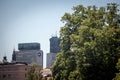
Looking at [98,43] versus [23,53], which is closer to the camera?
[98,43]

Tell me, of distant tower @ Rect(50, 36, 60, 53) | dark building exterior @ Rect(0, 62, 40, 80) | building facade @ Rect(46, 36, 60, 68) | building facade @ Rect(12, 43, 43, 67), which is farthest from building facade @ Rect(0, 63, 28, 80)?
building facade @ Rect(12, 43, 43, 67)

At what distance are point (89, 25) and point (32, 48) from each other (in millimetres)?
159760

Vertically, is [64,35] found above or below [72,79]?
above

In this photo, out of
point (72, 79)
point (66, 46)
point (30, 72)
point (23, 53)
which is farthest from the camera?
point (23, 53)

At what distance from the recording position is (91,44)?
29.4 metres

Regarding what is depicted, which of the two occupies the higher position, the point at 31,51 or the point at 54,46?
the point at 54,46

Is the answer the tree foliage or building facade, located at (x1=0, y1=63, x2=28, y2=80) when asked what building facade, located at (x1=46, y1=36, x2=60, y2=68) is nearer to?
building facade, located at (x1=0, y1=63, x2=28, y2=80)

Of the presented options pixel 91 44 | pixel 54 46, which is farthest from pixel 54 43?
pixel 91 44

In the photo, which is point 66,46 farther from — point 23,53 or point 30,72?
point 23,53

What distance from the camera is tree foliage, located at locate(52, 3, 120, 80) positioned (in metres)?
29.2

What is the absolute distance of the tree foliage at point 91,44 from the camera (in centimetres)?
2922

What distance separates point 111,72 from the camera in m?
29.3

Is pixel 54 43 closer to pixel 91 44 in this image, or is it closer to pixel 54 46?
pixel 54 46

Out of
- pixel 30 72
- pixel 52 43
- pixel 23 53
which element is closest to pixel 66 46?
pixel 30 72
